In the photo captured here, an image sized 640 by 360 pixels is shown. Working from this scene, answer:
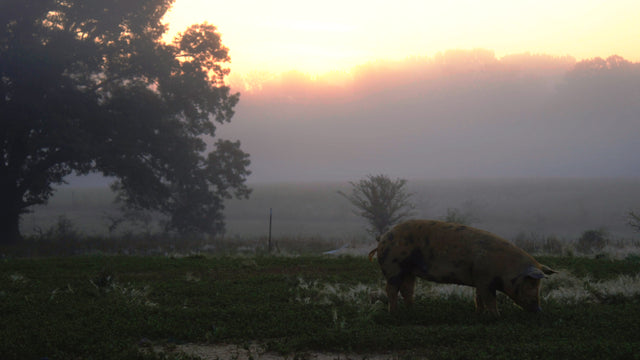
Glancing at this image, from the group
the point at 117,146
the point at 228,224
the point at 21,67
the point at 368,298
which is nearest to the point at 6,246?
the point at 117,146

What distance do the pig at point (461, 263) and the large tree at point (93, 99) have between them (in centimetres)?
2251

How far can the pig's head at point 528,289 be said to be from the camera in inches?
319

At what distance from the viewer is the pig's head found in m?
8.11

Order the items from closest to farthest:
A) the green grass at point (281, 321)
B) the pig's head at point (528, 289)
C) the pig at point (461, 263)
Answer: the green grass at point (281, 321)
the pig's head at point (528, 289)
the pig at point (461, 263)

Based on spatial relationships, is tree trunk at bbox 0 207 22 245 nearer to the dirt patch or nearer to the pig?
the dirt patch

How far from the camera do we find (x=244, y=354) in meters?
7.02

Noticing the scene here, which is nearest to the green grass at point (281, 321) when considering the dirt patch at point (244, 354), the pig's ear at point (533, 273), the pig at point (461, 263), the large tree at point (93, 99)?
the dirt patch at point (244, 354)

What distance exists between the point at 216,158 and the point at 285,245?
11.4m

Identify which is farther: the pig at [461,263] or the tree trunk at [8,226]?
the tree trunk at [8,226]

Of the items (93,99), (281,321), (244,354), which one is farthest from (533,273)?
(93,99)

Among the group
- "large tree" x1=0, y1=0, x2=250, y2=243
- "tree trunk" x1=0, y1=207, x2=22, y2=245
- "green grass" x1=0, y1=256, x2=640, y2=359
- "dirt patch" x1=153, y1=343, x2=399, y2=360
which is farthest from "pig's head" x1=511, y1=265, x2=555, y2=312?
"tree trunk" x1=0, y1=207, x2=22, y2=245

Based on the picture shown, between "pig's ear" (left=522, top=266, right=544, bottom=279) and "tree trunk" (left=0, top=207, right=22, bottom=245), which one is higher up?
"pig's ear" (left=522, top=266, right=544, bottom=279)

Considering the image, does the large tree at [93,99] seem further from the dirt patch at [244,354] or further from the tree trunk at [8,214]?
the dirt patch at [244,354]

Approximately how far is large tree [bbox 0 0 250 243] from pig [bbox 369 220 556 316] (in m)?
22.5
